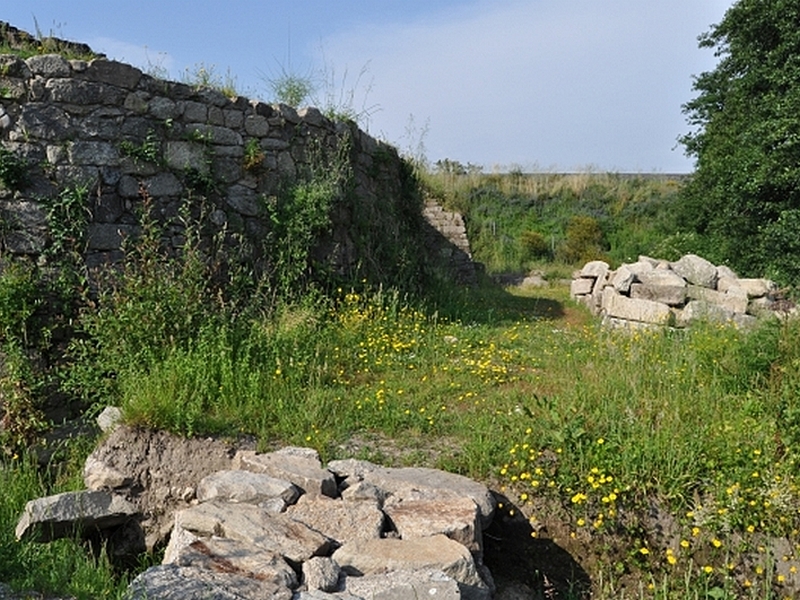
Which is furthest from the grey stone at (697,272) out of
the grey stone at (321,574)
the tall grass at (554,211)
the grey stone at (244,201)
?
the grey stone at (321,574)

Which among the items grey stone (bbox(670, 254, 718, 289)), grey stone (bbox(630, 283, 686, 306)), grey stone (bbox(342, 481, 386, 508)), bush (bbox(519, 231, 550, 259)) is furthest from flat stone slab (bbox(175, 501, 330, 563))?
bush (bbox(519, 231, 550, 259))

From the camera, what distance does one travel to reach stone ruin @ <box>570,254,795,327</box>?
882 centimetres

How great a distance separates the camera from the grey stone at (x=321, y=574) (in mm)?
3268

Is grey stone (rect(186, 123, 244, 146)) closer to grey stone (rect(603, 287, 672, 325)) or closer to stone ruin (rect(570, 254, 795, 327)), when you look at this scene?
stone ruin (rect(570, 254, 795, 327))

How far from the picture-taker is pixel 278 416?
5.46m

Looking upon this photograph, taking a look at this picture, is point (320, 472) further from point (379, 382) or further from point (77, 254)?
point (77, 254)

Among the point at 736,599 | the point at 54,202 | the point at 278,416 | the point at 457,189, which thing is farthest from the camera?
the point at 457,189

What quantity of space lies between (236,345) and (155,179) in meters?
2.06

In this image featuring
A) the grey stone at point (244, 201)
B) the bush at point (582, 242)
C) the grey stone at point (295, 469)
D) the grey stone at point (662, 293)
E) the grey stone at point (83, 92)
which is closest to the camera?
the grey stone at point (295, 469)

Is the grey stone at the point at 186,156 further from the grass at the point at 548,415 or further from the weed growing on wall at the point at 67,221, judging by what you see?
the grass at the point at 548,415

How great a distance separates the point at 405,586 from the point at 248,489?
131 cm

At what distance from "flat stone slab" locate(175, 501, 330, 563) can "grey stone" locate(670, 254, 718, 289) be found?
8.00 meters

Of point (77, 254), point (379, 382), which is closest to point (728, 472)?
point (379, 382)

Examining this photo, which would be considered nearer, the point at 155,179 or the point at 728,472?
the point at 728,472
